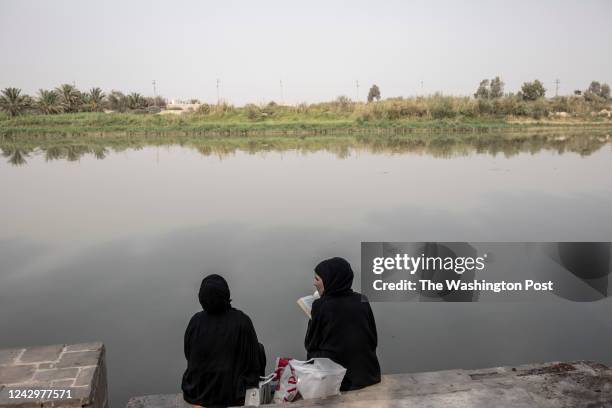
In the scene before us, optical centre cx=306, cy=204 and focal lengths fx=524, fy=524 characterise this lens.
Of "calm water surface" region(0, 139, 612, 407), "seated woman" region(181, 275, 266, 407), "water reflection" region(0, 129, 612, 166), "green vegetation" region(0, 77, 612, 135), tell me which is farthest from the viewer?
"green vegetation" region(0, 77, 612, 135)

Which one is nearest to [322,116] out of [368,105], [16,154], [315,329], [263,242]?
[368,105]

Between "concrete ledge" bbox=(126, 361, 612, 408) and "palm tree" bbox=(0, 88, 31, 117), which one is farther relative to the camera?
"palm tree" bbox=(0, 88, 31, 117)

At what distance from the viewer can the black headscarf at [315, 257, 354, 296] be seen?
2.54 metres

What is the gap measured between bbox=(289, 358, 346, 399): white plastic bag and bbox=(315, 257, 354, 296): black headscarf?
340mm

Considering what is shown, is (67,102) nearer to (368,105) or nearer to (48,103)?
(48,103)

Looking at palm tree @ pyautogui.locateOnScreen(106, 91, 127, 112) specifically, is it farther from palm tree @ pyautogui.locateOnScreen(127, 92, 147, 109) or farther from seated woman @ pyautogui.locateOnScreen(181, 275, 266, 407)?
seated woman @ pyautogui.locateOnScreen(181, 275, 266, 407)

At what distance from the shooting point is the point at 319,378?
2.34 meters

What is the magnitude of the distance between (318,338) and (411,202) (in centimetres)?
612

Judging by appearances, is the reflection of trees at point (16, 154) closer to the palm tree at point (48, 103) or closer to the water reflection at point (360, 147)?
the water reflection at point (360, 147)

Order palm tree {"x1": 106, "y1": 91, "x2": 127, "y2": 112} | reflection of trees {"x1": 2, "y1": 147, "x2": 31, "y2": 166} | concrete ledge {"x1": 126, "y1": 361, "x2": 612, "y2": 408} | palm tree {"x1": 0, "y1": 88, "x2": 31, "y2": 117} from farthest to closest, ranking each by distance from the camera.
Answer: palm tree {"x1": 106, "y1": 91, "x2": 127, "y2": 112}
palm tree {"x1": 0, "y1": 88, "x2": 31, "y2": 117}
reflection of trees {"x1": 2, "y1": 147, "x2": 31, "y2": 166}
concrete ledge {"x1": 126, "y1": 361, "x2": 612, "y2": 408}

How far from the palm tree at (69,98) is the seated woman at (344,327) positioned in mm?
38561

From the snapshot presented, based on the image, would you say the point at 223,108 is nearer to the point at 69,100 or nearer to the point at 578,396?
the point at 69,100

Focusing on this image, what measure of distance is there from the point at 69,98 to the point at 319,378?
128 feet

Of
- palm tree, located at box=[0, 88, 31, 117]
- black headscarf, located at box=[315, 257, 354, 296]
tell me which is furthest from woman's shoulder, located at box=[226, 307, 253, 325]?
palm tree, located at box=[0, 88, 31, 117]
